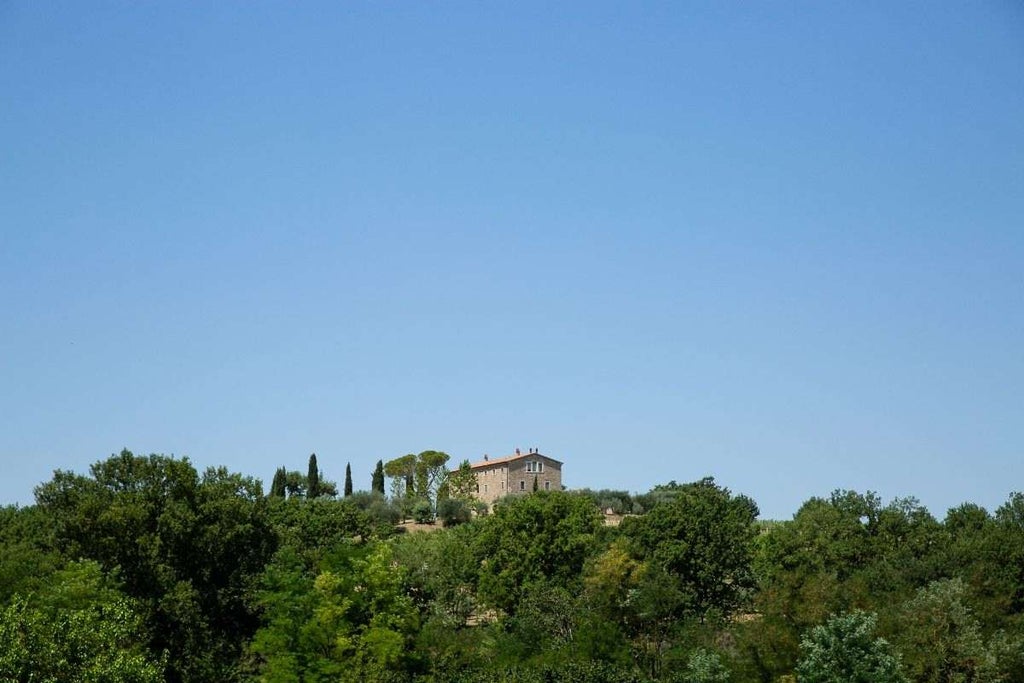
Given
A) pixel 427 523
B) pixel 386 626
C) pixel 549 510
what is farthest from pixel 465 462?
pixel 386 626

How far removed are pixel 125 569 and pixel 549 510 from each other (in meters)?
23.4

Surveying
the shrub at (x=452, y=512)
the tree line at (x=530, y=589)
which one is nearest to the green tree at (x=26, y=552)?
the tree line at (x=530, y=589)

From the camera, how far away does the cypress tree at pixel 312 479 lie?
415 feet

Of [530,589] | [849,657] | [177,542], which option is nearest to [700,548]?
[530,589]

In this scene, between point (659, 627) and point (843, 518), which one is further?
point (843, 518)

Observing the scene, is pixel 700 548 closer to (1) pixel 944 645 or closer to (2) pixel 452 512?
(1) pixel 944 645

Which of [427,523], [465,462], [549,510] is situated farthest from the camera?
[465,462]

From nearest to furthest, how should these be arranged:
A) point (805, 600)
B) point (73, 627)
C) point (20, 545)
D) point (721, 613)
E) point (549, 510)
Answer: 1. point (73, 627)
2. point (805, 600)
3. point (20, 545)
4. point (721, 613)
5. point (549, 510)

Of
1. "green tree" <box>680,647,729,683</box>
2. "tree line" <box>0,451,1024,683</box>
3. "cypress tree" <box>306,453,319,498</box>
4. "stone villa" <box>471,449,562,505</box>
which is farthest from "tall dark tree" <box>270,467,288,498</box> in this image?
"green tree" <box>680,647,729,683</box>

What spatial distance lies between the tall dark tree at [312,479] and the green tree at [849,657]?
8450cm

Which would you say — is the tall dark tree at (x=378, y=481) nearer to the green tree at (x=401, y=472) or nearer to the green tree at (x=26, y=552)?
the green tree at (x=401, y=472)

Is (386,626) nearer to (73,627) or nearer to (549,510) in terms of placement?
(549,510)

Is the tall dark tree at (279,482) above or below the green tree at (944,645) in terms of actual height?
above

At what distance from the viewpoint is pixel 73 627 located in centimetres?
4006
